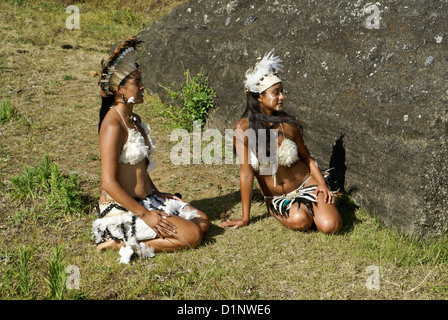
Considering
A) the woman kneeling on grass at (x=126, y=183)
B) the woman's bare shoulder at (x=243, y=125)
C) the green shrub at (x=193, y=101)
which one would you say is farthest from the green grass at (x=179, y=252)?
the woman's bare shoulder at (x=243, y=125)

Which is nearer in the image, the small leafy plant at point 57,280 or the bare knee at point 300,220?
the small leafy plant at point 57,280

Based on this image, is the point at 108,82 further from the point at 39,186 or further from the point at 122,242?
the point at 39,186

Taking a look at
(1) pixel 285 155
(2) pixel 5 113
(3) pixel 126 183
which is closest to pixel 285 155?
(1) pixel 285 155

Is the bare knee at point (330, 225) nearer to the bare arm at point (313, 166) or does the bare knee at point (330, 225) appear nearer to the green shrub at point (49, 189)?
the bare arm at point (313, 166)

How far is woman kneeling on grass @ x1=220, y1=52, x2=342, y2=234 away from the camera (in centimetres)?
415

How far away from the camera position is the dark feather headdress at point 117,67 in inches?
149

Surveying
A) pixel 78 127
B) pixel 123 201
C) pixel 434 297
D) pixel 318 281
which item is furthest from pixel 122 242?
pixel 78 127

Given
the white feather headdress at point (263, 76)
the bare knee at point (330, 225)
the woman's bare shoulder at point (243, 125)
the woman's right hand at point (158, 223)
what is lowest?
the bare knee at point (330, 225)

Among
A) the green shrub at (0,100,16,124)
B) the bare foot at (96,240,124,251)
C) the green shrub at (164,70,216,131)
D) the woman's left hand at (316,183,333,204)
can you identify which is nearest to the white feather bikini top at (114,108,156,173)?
the bare foot at (96,240,124,251)

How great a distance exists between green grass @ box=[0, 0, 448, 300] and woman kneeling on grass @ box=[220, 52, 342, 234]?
180 mm

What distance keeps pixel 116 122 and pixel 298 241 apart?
6.43ft

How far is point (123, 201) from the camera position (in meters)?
3.74

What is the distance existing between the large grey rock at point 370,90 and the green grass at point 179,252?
1.20ft

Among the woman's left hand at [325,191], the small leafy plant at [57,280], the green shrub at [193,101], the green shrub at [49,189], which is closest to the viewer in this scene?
the small leafy plant at [57,280]
